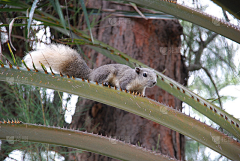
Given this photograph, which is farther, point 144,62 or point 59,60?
point 144,62

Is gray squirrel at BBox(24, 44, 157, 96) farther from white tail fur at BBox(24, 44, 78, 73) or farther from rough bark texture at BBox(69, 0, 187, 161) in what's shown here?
rough bark texture at BBox(69, 0, 187, 161)

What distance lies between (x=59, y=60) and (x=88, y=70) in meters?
0.45

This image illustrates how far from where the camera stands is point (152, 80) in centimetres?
221

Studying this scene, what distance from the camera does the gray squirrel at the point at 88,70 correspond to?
1.87 metres

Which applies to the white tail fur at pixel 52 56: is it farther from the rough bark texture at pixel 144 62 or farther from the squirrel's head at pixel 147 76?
the rough bark texture at pixel 144 62

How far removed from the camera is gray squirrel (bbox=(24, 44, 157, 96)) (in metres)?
1.87

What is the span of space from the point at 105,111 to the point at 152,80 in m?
0.88

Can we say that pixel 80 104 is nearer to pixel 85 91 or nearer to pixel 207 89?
pixel 207 89

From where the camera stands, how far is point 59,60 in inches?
76.2

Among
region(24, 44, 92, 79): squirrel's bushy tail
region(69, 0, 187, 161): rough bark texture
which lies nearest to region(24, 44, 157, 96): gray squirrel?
region(24, 44, 92, 79): squirrel's bushy tail

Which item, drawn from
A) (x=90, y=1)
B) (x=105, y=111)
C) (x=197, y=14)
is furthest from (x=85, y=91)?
(x=90, y=1)

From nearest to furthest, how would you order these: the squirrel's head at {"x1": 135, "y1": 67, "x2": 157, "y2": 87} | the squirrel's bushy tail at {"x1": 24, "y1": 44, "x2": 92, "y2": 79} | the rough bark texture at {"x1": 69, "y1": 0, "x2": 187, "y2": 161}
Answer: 1. the squirrel's bushy tail at {"x1": 24, "y1": 44, "x2": 92, "y2": 79}
2. the squirrel's head at {"x1": 135, "y1": 67, "x2": 157, "y2": 87}
3. the rough bark texture at {"x1": 69, "y1": 0, "x2": 187, "y2": 161}

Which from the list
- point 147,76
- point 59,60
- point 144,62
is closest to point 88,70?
point 59,60

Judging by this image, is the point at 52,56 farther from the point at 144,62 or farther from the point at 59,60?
the point at 144,62
